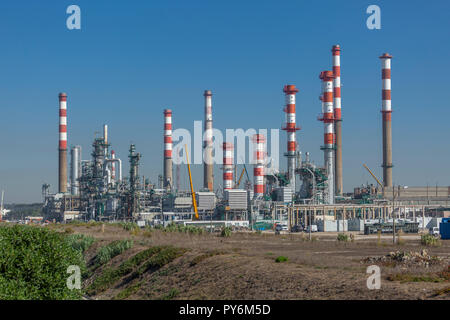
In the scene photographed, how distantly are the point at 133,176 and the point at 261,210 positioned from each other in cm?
2274

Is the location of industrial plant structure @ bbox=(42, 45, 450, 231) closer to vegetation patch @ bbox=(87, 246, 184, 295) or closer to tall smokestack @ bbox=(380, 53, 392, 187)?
tall smokestack @ bbox=(380, 53, 392, 187)

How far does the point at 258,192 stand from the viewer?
111 meters

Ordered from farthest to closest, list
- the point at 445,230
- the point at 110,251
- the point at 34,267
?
the point at 445,230, the point at 110,251, the point at 34,267

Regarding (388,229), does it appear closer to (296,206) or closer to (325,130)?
(296,206)

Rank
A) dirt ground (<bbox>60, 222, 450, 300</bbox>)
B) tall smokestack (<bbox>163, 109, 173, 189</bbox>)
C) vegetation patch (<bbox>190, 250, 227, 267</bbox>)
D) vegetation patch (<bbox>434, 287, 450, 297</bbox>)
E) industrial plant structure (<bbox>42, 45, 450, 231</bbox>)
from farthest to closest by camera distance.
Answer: tall smokestack (<bbox>163, 109, 173, 189</bbox>) < industrial plant structure (<bbox>42, 45, 450, 231</bbox>) < vegetation patch (<bbox>190, 250, 227, 267</bbox>) < dirt ground (<bbox>60, 222, 450, 300</bbox>) < vegetation patch (<bbox>434, 287, 450, 297</bbox>)

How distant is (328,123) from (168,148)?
118 ft

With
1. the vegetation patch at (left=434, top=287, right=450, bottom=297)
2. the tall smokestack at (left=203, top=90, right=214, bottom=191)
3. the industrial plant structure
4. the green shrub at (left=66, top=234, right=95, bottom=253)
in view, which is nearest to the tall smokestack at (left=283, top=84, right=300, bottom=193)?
the industrial plant structure

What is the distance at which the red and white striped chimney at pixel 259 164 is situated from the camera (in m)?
109

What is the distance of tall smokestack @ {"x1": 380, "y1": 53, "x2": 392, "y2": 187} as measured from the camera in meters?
107

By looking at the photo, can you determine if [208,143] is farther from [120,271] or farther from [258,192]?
[120,271]

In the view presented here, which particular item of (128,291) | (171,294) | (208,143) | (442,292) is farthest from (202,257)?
(208,143)

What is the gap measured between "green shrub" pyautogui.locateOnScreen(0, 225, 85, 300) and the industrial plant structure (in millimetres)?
65940

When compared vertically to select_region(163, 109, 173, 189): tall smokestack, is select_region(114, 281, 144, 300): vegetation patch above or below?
below
